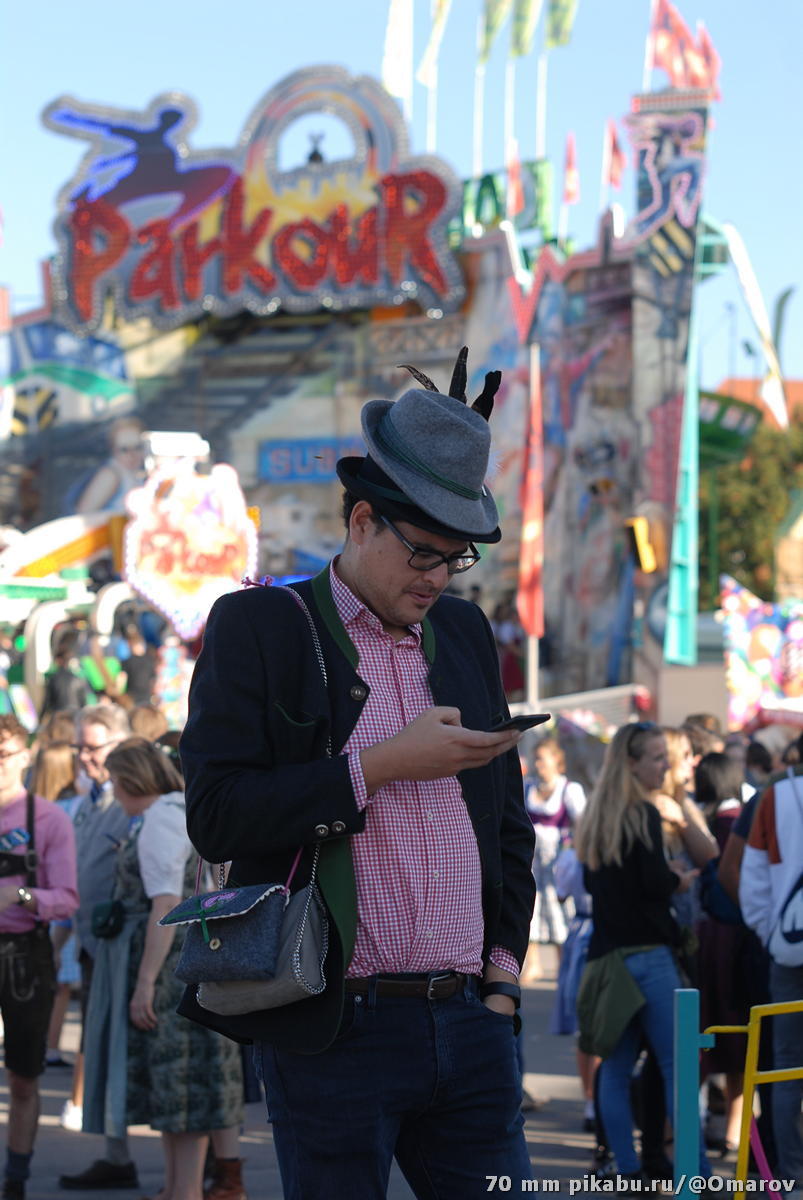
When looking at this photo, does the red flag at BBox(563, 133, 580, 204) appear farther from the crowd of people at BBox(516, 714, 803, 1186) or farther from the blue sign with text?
the crowd of people at BBox(516, 714, 803, 1186)

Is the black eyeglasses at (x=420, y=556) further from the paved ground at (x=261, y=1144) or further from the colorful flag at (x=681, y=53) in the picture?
the colorful flag at (x=681, y=53)

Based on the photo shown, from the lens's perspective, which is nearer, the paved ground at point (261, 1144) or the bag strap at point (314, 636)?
the bag strap at point (314, 636)

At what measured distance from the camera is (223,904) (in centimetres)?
278

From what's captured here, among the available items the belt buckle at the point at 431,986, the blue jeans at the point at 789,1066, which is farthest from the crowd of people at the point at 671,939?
the belt buckle at the point at 431,986

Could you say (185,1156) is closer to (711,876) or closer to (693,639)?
(711,876)

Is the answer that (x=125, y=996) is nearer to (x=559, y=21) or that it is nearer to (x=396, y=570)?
(x=396, y=570)

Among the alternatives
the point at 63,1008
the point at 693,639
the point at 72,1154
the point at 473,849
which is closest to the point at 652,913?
the point at 72,1154

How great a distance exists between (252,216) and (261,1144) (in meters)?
26.5

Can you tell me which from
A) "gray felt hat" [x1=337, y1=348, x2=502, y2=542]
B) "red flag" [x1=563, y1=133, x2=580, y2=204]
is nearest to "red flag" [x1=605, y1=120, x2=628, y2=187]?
"red flag" [x1=563, y1=133, x2=580, y2=204]

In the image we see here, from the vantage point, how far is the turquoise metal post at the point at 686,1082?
3.50 meters

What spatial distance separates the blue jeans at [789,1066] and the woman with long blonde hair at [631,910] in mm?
738

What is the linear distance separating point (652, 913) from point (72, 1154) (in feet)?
9.40

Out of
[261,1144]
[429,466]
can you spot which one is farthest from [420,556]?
[261,1144]

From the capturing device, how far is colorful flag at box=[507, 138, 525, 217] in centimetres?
3250
